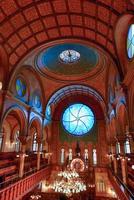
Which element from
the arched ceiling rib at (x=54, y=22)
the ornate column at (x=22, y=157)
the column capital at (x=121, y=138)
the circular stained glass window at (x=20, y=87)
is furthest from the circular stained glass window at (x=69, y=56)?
the column capital at (x=121, y=138)

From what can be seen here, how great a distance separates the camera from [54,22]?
15.4 m

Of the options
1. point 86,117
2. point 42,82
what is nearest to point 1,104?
point 42,82

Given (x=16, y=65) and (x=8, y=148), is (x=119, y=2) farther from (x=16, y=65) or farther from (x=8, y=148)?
(x=8, y=148)

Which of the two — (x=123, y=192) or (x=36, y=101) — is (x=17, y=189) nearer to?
(x=123, y=192)

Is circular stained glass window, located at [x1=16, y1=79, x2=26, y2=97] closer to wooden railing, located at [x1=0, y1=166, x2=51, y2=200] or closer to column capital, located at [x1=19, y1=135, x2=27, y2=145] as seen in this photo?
column capital, located at [x1=19, y1=135, x2=27, y2=145]

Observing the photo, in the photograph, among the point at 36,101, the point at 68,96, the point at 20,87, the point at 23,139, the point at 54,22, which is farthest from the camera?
the point at 68,96

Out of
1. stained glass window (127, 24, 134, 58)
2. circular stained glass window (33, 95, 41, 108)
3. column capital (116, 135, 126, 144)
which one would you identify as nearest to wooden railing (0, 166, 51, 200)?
column capital (116, 135, 126, 144)

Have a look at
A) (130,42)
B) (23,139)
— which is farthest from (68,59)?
(23,139)

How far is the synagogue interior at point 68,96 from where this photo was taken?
43.6ft

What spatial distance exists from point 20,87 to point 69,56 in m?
8.64

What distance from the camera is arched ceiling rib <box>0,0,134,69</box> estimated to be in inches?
503

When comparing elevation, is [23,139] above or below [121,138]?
below

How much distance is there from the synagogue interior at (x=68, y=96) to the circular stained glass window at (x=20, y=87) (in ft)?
0.43

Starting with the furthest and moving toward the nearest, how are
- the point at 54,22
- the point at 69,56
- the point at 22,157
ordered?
the point at 69,56 < the point at 22,157 < the point at 54,22
